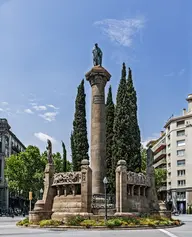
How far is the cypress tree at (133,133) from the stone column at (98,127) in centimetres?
2279

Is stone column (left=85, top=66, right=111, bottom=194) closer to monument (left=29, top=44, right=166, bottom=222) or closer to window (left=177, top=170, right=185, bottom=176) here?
monument (left=29, top=44, right=166, bottom=222)

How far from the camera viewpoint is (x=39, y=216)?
3064 cm

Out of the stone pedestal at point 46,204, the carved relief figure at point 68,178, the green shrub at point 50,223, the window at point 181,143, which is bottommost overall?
the green shrub at point 50,223

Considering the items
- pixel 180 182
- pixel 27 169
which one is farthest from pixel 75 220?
pixel 180 182

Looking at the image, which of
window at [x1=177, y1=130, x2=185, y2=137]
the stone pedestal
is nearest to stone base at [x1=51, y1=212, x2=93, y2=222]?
the stone pedestal

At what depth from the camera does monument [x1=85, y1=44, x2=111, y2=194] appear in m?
31.0

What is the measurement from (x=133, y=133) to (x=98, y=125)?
25.7 meters

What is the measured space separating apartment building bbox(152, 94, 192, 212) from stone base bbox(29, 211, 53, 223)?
58831mm

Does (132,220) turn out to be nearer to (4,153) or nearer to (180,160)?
(180,160)

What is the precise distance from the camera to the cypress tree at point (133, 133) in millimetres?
54812

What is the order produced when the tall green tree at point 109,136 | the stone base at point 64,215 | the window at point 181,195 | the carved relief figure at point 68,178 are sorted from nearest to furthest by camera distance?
the stone base at point 64,215, the carved relief figure at point 68,178, the tall green tree at point 109,136, the window at point 181,195

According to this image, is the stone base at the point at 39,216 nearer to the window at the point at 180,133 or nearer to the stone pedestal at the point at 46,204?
the stone pedestal at the point at 46,204

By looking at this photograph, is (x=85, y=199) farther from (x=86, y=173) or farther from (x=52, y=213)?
(x=52, y=213)

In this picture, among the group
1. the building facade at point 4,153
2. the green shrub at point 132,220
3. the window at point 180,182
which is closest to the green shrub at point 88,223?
the green shrub at point 132,220
